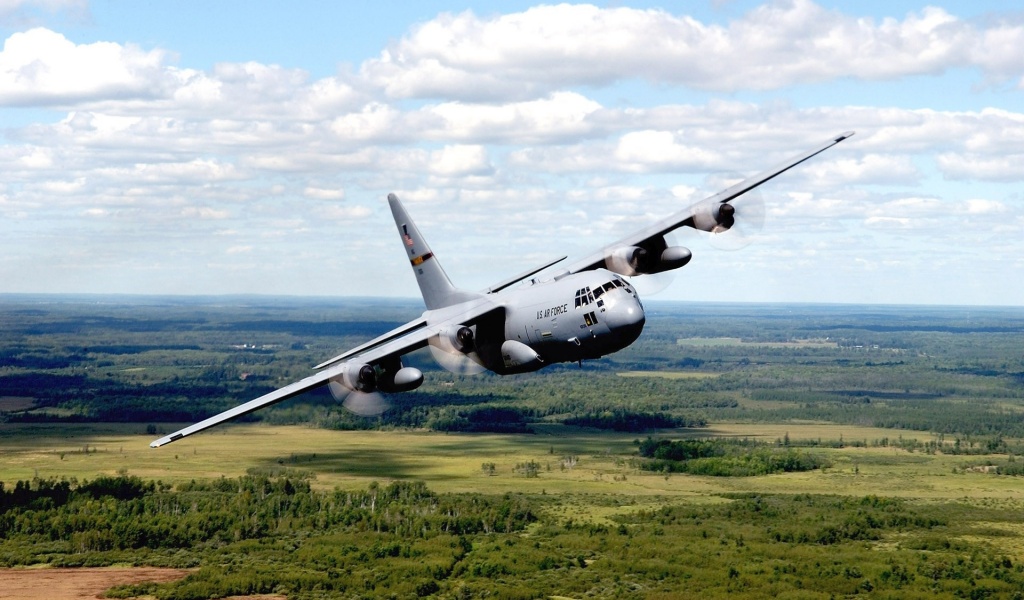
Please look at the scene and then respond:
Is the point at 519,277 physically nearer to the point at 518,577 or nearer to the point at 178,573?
the point at 518,577

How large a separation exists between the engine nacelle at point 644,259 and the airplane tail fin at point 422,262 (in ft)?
46.7

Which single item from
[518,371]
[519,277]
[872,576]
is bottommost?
[872,576]

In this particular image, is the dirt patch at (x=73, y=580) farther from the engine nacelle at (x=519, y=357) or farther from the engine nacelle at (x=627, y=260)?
the engine nacelle at (x=627, y=260)

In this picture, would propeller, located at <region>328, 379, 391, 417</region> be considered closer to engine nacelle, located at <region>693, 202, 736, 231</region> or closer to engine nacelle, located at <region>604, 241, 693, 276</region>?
engine nacelle, located at <region>604, 241, 693, 276</region>

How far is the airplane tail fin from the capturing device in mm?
78125

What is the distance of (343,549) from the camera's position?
611 ft

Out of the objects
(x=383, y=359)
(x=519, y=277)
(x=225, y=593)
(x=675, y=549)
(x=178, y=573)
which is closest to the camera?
(x=383, y=359)

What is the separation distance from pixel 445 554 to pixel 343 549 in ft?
56.5

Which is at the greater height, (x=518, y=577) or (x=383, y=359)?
(x=383, y=359)

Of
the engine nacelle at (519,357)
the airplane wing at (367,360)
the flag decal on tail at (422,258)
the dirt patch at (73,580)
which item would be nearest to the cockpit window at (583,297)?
the engine nacelle at (519,357)

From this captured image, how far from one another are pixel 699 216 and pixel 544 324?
12.0 meters

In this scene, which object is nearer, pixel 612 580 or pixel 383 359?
pixel 383 359

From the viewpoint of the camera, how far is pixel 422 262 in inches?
3132

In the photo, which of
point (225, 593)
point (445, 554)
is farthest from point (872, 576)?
point (225, 593)
